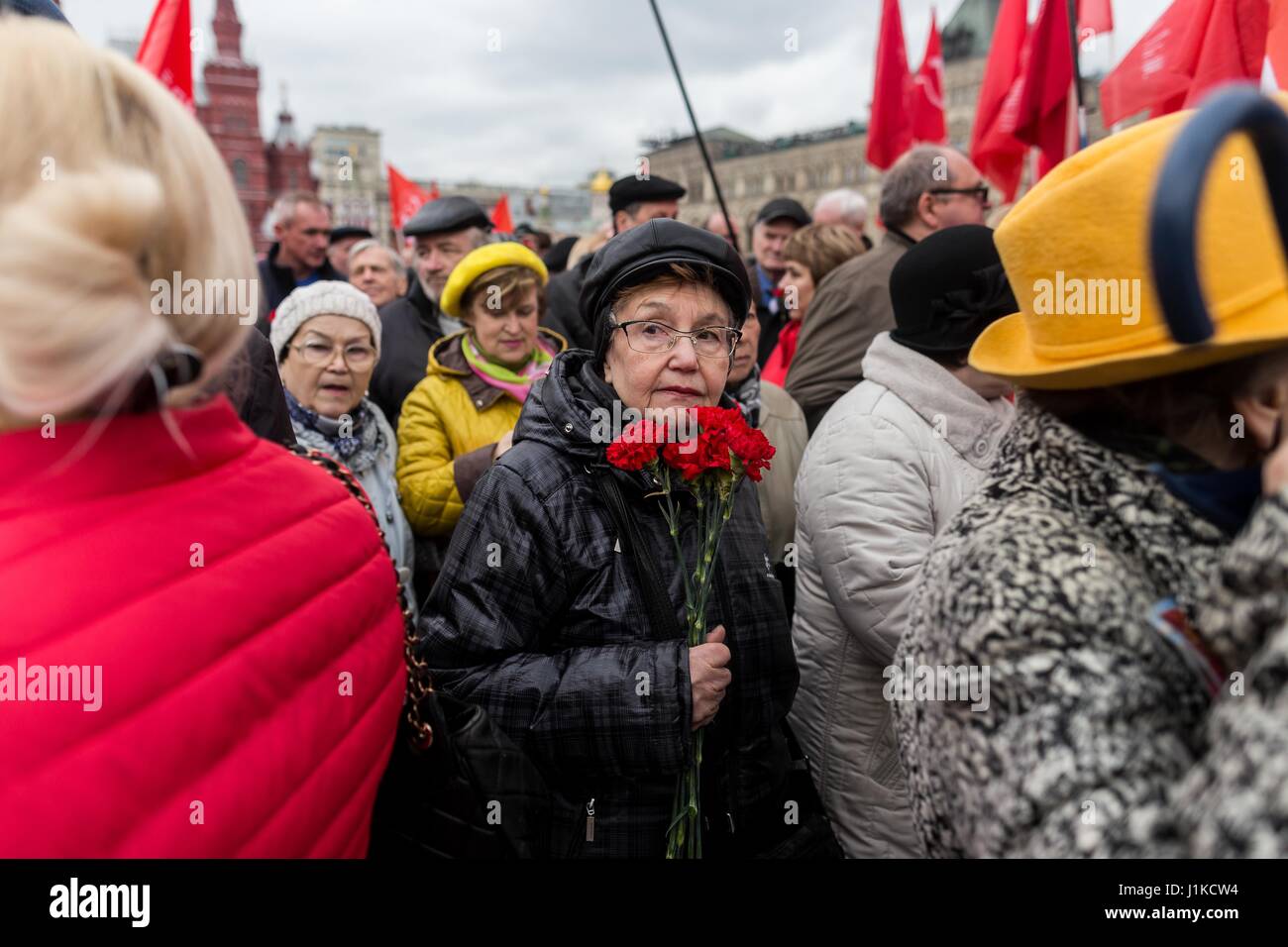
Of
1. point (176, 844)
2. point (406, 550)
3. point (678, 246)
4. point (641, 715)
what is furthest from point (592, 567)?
point (406, 550)

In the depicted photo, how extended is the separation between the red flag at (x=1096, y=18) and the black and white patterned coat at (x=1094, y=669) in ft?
18.9

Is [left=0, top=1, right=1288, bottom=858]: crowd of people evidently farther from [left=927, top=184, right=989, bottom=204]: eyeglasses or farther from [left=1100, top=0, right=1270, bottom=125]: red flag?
[left=1100, top=0, right=1270, bottom=125]: red flag

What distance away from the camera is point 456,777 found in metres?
1.56

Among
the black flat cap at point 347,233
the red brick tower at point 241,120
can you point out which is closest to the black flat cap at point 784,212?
the black flat cap at point 347,233

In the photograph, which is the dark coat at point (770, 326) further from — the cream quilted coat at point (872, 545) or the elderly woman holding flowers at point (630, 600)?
the elderly woman holding flowers at point (630, 600)

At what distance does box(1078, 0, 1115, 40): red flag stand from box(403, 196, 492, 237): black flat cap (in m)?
3.83

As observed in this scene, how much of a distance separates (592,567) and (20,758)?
4.05 feet

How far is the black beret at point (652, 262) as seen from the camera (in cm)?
231

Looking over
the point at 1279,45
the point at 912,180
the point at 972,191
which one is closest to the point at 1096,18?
the point at 972,191

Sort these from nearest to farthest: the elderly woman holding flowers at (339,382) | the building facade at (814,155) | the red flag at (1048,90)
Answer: the elderly woman holding flowers at (339,382) < the red flag at (1048,90) < the building facade at (814,155)

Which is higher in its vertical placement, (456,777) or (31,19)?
(31,19)

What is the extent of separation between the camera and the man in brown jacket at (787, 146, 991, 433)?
168 inches

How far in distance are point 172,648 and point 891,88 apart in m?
7.82

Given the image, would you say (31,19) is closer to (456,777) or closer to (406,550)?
(456,777)
